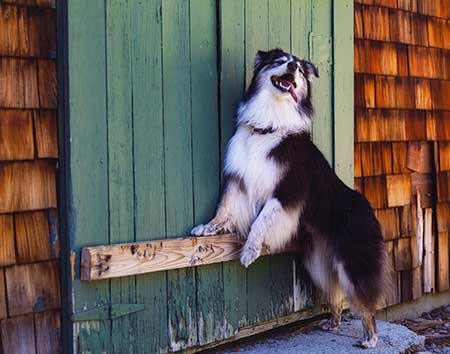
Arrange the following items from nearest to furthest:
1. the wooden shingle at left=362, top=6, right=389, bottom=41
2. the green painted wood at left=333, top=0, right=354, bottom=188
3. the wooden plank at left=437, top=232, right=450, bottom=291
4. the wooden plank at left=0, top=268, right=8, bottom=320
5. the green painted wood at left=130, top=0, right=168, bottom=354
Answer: the wooden plank at left=0, top=268, right=8, bottom=320, the green painted wood at left=130, top=0, right=168, bottom=354, the green painted wood at left=333, top=0, right=354, bottom=188, the wooden shingle at left=362, top=6, right=389, bottom=41, the wooden plank at left=437, top=232, right=450, bottom=291

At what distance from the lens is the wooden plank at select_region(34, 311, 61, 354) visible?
310cm

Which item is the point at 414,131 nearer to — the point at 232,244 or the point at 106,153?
the point at 232,244

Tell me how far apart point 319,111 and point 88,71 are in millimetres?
1913

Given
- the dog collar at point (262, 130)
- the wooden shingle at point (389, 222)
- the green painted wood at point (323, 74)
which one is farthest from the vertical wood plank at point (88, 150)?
the wooden shingle at point (389, 222)

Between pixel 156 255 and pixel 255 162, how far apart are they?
0.85m

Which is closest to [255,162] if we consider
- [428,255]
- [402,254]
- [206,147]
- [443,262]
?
[206,147]

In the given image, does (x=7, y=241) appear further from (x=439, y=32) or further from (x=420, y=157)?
(x=439, y=32)

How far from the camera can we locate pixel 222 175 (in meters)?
3.81

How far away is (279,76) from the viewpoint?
373 centimetres

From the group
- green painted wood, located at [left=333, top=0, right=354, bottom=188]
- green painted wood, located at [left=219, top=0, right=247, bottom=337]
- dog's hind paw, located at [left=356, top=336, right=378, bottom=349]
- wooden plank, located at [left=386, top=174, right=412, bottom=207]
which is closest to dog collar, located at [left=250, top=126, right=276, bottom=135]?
green painted wood, located at [left=219, top=0, right=247, bottom=337]

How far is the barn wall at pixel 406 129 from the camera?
522 centimetres

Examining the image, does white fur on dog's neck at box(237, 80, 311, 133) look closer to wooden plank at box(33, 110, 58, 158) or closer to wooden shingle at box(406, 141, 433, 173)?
wooden plank at box(33, 110, 58, 158)

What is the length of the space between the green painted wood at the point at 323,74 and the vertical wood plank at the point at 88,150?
1.78m

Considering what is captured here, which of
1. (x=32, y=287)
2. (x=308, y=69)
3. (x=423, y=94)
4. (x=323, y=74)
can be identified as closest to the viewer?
(x=32, y=287)
